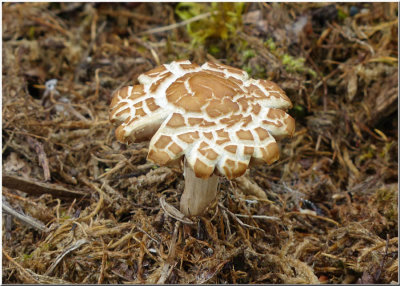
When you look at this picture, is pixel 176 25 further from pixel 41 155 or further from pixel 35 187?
pixel 35 187

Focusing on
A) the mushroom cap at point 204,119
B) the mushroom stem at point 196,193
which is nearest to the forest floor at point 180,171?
the mushroom stem at point 196,193

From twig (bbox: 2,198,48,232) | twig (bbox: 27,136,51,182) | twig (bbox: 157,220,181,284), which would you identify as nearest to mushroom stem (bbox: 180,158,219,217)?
twig (bbox: 157,220,181,284)

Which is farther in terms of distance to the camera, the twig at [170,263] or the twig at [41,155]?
the twig at [41,155]

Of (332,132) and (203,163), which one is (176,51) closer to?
(332,132)

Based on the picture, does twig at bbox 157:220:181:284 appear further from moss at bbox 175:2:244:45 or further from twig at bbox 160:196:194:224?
moss at bbox 175:2:244:45

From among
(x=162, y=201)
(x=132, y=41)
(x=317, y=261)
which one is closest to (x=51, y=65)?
(x=132, y=41)

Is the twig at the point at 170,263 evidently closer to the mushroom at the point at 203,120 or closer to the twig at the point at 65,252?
the mushroom at the point at 203,120
